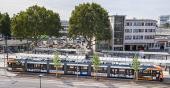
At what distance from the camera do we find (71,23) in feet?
372

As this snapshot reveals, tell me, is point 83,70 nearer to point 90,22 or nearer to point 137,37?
point 90,22

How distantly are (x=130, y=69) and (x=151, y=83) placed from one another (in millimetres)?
4976

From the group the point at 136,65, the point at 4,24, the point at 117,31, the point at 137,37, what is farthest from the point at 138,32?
the point at 136,65

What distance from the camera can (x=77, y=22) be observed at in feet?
367

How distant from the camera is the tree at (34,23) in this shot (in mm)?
117125

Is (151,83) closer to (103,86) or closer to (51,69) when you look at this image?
(103,86)

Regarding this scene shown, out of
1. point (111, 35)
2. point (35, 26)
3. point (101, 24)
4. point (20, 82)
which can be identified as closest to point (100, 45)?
point (111, 35)

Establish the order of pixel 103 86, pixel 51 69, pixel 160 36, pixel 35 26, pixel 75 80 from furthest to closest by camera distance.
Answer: pixel 160 36 → pixel 35 26 → pixel 51 69 → pixel 75 80 → pixel 103 86

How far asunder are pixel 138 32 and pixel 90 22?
72.0 ft

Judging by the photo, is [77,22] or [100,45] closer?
[77,22]

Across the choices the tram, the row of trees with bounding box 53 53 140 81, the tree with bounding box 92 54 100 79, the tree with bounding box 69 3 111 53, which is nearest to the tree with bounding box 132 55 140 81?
the row of trees with bounding box 53 53 140 81

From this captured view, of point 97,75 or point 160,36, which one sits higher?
point 160,36

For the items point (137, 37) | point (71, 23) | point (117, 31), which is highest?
point (71, 23)

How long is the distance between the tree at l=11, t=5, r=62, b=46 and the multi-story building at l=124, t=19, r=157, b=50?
25625 mm
